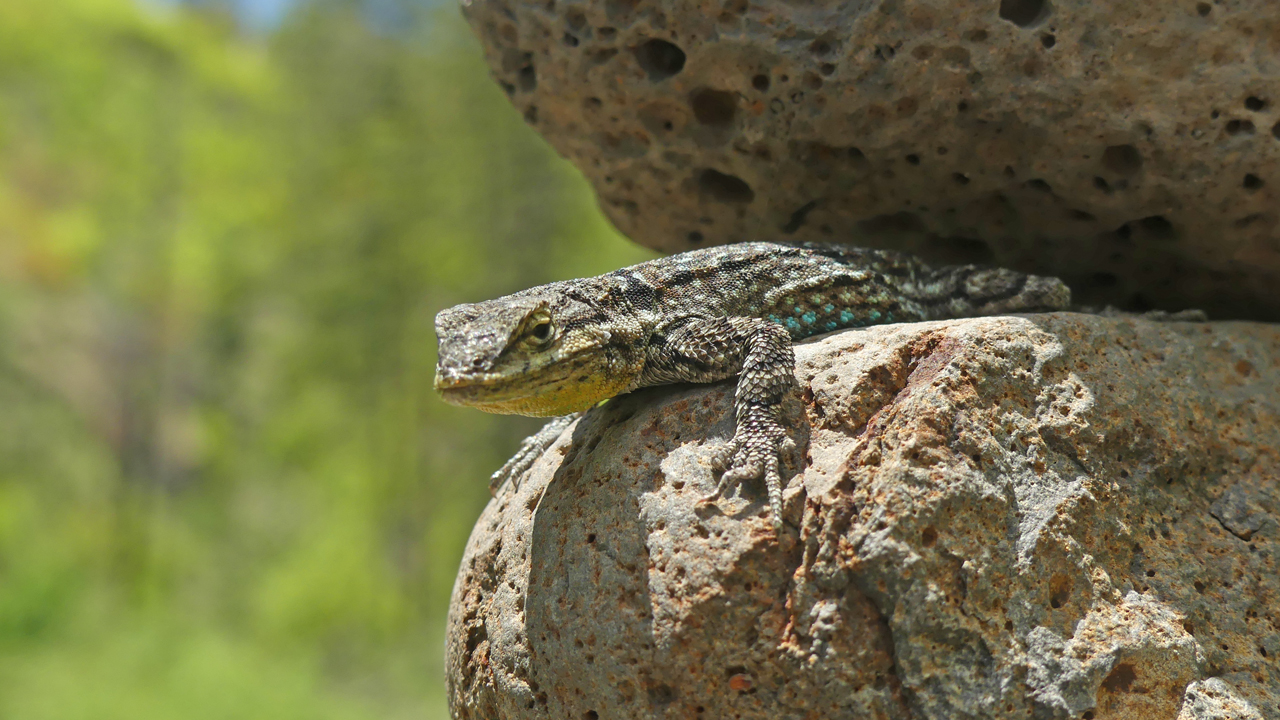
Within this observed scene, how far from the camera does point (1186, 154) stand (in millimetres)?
4023

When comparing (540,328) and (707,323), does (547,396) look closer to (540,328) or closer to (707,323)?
(540,328)

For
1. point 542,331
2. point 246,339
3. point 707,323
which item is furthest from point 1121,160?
point 246,339

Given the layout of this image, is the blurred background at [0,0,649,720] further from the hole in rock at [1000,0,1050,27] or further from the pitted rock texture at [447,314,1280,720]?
the pitted rock texture at [447,314,1280,720]

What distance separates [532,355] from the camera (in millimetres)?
3520

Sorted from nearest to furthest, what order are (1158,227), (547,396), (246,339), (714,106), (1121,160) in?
(547,396) < (1121,160) < (1158,227) < (714,106) < (246,339)

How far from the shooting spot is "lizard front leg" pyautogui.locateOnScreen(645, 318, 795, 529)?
3.29 metres

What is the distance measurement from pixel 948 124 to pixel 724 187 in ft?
4.11

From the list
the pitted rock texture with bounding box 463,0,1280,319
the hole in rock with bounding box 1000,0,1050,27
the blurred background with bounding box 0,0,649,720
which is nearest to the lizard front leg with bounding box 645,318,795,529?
the pitted rock texture with bounding box 463,0,1280,319

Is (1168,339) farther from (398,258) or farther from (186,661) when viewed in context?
(186,661)

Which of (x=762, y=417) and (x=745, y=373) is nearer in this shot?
(x=762, y=417)

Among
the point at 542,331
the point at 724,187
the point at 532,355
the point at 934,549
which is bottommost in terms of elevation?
the point at 934,549

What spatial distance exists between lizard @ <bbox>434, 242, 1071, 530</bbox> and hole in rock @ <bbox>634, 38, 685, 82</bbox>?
927mm

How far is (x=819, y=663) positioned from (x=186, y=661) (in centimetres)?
1418

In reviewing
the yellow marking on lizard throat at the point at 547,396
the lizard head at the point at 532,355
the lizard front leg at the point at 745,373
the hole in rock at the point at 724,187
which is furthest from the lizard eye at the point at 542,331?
the hole in rock at the point at 724,187
